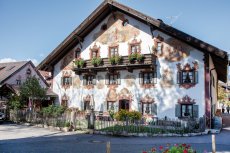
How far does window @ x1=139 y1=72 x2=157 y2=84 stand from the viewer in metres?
25.3

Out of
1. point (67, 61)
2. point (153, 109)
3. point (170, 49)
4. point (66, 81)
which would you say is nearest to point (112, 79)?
point (153, 109)

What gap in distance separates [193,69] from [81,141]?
40.6ft

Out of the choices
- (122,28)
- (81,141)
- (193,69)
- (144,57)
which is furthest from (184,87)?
(81,141)

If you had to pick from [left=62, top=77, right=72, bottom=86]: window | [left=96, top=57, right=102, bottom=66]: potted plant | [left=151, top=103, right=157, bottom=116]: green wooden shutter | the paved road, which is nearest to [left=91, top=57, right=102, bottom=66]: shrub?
[left=96, top=57, right=102, bottom=66]: potted plant

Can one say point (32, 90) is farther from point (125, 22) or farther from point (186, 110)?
point (186, 110)

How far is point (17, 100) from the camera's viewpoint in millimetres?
27562

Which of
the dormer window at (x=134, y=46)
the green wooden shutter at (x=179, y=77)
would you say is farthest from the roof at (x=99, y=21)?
the green wooden shutter at (x=179, y=77)

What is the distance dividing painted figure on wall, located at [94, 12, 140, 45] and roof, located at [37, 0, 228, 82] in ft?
2.61

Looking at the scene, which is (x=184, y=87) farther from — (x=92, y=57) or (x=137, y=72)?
(x=92, y=57)

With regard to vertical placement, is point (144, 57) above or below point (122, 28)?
below

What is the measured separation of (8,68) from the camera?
4956 cm

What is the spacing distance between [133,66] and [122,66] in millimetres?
1077

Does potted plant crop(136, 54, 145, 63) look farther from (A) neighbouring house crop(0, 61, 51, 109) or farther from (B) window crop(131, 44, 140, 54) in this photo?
(A) neighbouring house crop(0, 61, 51, 109)

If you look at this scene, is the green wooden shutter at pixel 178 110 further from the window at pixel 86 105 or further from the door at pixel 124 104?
the window at pixel 86 105
